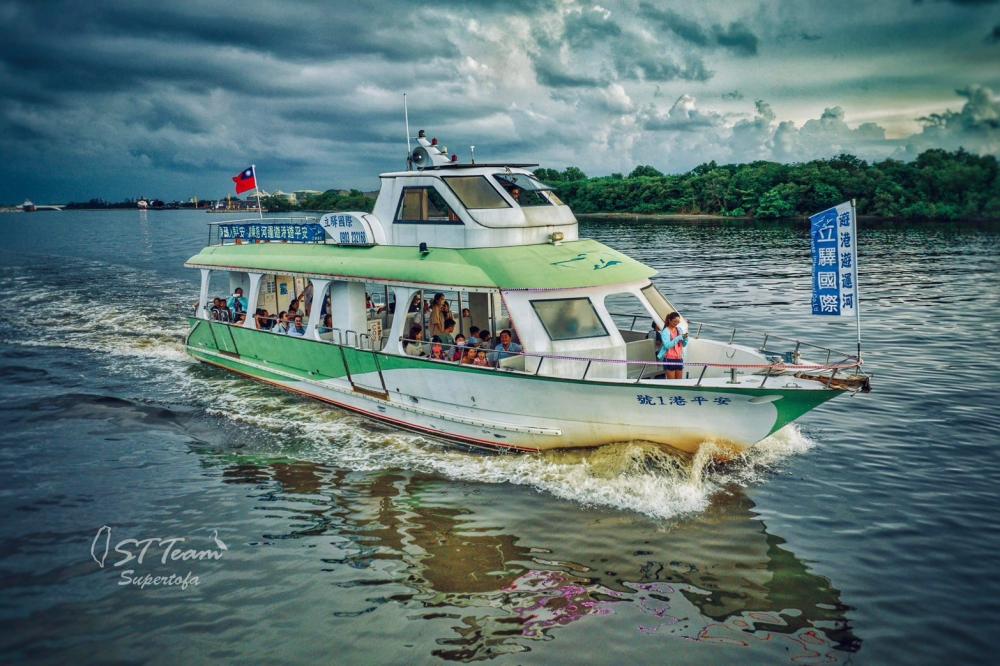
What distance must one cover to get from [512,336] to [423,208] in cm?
369

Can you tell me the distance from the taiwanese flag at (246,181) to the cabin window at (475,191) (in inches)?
386

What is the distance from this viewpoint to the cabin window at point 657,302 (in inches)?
602

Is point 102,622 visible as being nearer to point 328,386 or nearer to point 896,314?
point 328,386

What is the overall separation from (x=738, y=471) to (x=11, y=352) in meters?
25.2

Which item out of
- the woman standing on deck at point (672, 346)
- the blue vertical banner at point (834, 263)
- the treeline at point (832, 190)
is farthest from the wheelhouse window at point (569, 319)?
the treeline at point (832, 190)

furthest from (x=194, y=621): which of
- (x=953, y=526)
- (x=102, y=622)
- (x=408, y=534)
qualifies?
(x=953, y=526)

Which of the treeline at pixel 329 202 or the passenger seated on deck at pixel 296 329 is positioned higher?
the treeline at pixel 329 202

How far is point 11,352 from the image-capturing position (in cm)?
2505

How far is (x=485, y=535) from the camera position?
11680 mm

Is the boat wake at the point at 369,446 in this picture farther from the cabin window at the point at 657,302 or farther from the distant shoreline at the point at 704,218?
the distant shoreline at the point at 704,218

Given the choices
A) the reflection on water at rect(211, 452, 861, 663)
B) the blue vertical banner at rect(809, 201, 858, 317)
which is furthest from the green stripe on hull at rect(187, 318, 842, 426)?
the reflection on water at rect(211, 452, 861, 663)

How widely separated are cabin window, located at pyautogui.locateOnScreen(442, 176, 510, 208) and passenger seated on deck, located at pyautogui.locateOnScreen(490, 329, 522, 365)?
325 centimetres

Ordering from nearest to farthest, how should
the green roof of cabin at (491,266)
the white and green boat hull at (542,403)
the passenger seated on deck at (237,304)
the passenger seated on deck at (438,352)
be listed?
the white and green boat hull at (542,403) < the green roof of cabin at (491,266) < the passenger seated on deck at (438,352) < the passenger seated on deck at (237,304)

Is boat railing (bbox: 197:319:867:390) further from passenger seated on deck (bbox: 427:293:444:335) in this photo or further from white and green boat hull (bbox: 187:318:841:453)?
passenger seated on deck (bbox: 427:293:444:335)
